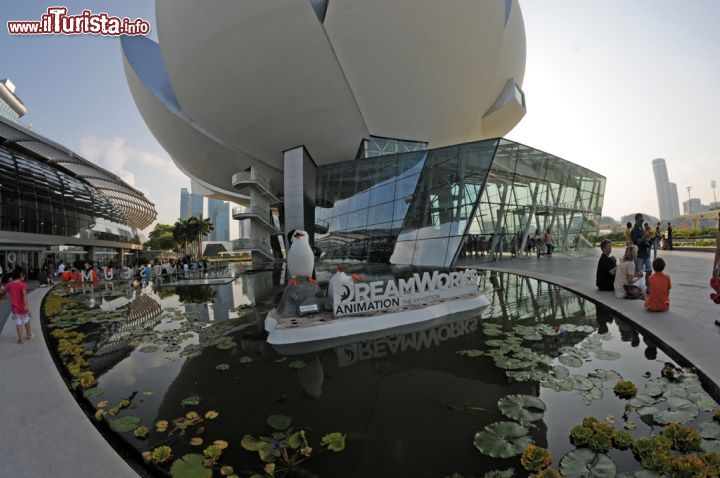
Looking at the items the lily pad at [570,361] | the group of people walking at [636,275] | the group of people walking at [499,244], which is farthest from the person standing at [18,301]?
the group of people walking at [499,244]

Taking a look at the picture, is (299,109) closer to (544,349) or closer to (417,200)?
Result: (417,200)

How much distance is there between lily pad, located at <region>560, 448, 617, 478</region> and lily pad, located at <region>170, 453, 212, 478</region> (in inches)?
105

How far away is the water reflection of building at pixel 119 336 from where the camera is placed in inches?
214

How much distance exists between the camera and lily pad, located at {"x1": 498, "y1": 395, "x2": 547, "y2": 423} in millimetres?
3139

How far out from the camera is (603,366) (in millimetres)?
4379

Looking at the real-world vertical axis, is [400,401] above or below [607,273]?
below

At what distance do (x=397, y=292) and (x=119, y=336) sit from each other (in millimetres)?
6145

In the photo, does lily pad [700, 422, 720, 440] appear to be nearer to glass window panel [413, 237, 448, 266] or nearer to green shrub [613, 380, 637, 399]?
green shrub [613, 380, 637, 399]

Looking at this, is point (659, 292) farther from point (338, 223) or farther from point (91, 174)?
point (91, 174)

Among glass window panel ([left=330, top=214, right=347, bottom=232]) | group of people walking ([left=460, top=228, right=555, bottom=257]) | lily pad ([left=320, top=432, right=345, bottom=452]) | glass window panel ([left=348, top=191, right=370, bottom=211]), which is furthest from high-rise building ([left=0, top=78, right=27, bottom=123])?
lily pad ([left=320, top=432, right=345, bottom=452])

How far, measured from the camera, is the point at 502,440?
2756 mm

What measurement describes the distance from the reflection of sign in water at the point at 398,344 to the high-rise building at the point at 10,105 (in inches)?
4307

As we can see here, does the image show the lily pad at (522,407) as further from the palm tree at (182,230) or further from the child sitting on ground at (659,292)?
the palm tree at (182,230)

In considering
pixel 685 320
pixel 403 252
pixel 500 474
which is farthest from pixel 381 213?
pixel 500 474
